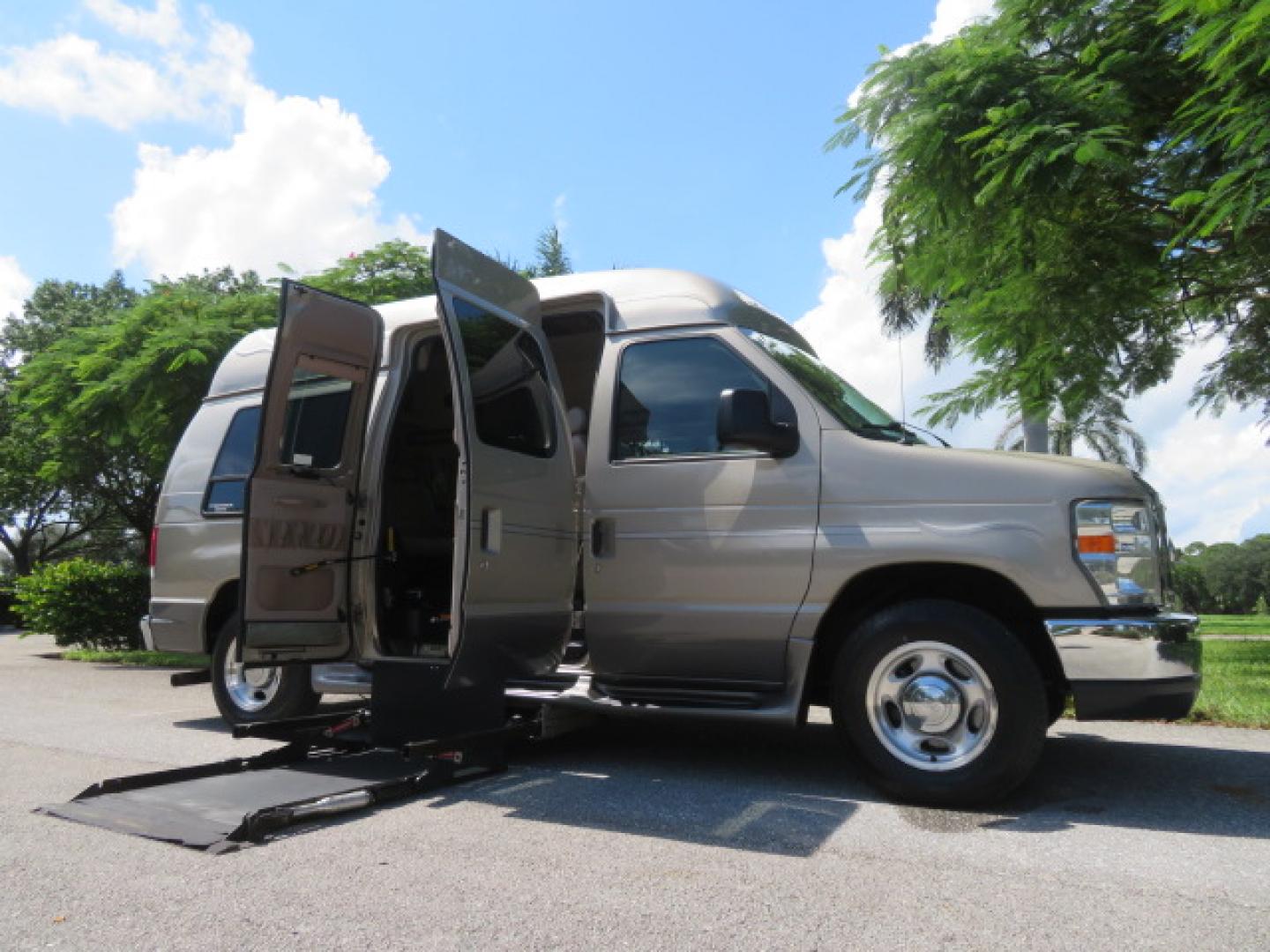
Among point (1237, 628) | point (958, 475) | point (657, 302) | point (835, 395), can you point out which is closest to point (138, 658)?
point (657, 302)

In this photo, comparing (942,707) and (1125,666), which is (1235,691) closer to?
(1125,666)

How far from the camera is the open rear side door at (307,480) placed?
214 inches

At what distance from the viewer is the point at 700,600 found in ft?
16.3

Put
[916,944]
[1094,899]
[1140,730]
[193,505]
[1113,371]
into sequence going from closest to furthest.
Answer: [916,944], [1094,899], [1140,730], [193,505], [1113,371]

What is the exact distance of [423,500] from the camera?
675 cm

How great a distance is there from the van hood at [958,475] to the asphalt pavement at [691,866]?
1465 mm

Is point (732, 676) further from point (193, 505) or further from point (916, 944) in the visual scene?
point (193, 505)

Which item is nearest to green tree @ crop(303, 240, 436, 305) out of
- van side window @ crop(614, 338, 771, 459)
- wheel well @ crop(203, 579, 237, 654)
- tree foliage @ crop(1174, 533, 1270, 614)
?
wheel well @ crop(203, 579, 237, 654)

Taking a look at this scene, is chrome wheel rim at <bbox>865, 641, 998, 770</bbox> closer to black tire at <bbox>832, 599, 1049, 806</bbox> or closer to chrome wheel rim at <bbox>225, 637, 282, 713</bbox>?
black tire at <bbox>832, 599, 1049, 806</bbox>

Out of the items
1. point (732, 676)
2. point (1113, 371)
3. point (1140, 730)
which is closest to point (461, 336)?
point (732, 676)

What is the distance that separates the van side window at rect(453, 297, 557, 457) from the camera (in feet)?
16.2

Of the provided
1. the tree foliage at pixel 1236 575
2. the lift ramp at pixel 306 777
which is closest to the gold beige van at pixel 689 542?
the lift ramp at pixel 306 777

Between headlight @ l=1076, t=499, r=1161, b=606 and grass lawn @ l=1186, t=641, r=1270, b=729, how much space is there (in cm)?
272

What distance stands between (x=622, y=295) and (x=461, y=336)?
3.70 ft
